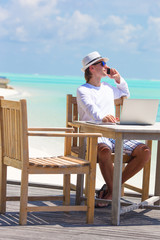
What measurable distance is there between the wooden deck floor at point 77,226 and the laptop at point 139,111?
0.75 m

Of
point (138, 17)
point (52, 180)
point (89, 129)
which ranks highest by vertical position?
point (138, 17)

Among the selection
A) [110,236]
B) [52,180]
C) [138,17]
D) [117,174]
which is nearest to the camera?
[110,236]

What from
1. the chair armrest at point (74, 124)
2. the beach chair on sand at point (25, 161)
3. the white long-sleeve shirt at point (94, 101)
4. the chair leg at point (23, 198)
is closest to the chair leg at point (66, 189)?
the beach chair on sand at point (25, 161)

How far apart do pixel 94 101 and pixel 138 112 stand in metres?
0.61

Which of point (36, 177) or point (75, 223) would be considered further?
point (36, 177)

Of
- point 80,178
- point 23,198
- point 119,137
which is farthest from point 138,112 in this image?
point 23,198

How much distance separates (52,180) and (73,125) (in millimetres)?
2028

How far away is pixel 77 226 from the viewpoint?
3998 millimetres

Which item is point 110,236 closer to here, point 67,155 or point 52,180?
point 67,155

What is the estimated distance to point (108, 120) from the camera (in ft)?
14.4

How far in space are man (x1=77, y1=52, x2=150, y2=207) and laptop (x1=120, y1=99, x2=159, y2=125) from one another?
0.50 feet

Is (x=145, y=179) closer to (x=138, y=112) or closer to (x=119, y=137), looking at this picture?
(x=138, y=112)

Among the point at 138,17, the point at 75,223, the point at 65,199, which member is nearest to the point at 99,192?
the point at 65,199

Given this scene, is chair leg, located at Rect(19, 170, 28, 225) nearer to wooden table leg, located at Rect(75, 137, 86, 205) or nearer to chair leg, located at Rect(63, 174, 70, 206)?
chair leg, located at Rect(63, 174, 70, 206)
